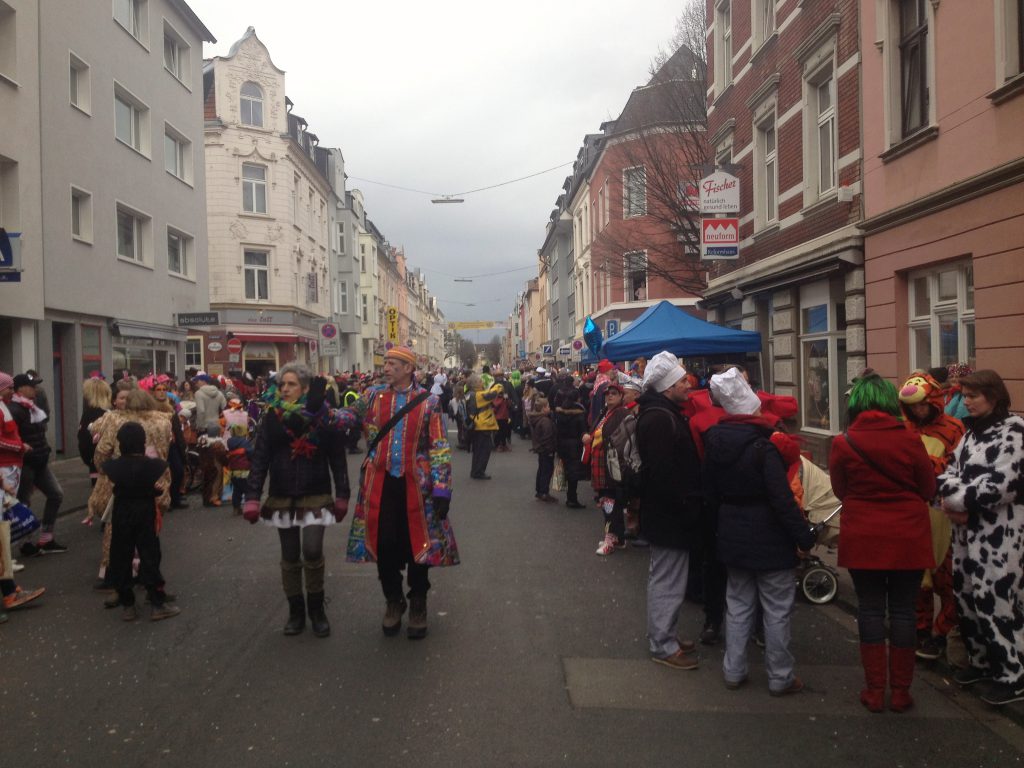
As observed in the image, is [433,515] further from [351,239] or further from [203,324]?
[351,239]

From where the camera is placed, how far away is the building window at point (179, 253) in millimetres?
24562

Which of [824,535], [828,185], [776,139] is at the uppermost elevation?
[776,139]

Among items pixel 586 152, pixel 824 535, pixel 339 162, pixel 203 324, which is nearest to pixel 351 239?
pixel 339 162

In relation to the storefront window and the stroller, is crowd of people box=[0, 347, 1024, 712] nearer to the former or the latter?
the stroller

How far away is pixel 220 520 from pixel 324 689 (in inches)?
248

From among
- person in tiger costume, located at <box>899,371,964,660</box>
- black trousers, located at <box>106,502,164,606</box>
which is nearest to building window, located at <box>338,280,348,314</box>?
black trousers, located at <box>106,502,164,606</box>

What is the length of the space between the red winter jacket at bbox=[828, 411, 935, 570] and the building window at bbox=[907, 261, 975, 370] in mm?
6028

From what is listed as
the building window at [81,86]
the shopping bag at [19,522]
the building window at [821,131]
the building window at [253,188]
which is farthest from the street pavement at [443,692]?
the building window at [253,188]

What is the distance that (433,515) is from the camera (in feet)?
18.2

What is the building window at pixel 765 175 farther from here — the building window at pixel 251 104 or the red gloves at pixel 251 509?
the building window at pixel 251 104

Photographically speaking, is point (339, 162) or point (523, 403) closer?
point (523, 403)

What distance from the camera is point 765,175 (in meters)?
16.4

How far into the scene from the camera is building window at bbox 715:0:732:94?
722 inches

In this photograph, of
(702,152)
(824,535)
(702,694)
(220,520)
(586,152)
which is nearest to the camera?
(702,694)
